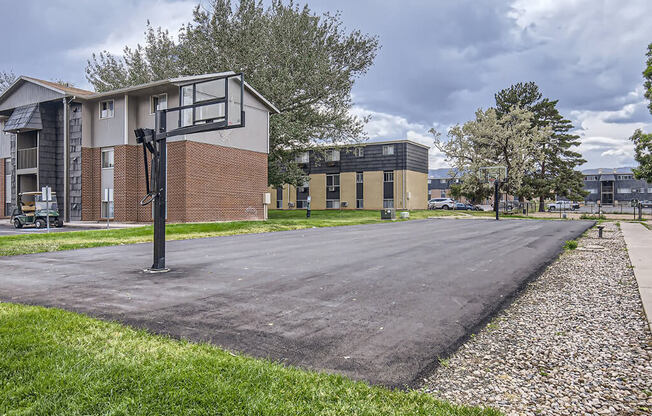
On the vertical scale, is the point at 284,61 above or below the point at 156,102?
above

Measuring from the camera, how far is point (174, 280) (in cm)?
732

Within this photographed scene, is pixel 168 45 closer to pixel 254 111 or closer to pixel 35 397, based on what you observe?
pixel 254 111

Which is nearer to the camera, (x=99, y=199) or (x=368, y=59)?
(x=99, y=199)

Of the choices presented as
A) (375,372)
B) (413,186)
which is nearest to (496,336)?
(375,372)

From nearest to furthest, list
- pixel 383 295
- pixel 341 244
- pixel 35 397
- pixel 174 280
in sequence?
pixel 35 397 < pixel 383 295 < pixel 174 280 < pixel 341 244

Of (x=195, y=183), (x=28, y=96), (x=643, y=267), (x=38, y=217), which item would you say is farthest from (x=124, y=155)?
(x=643, y=267)

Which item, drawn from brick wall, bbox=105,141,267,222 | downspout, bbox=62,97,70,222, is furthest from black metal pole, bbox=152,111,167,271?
downspout, bbox=62,97,70,222

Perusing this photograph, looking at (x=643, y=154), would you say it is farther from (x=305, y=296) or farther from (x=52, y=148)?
(x=52, y=148)

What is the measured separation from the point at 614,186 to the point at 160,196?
115m

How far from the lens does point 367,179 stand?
49.9m

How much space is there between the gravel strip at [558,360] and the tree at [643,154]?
23.8 metres

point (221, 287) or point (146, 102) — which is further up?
point (146, 102)

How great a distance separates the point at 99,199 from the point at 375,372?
26.0 metres

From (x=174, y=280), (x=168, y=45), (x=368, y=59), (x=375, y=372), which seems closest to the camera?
(x=375, y=372)
